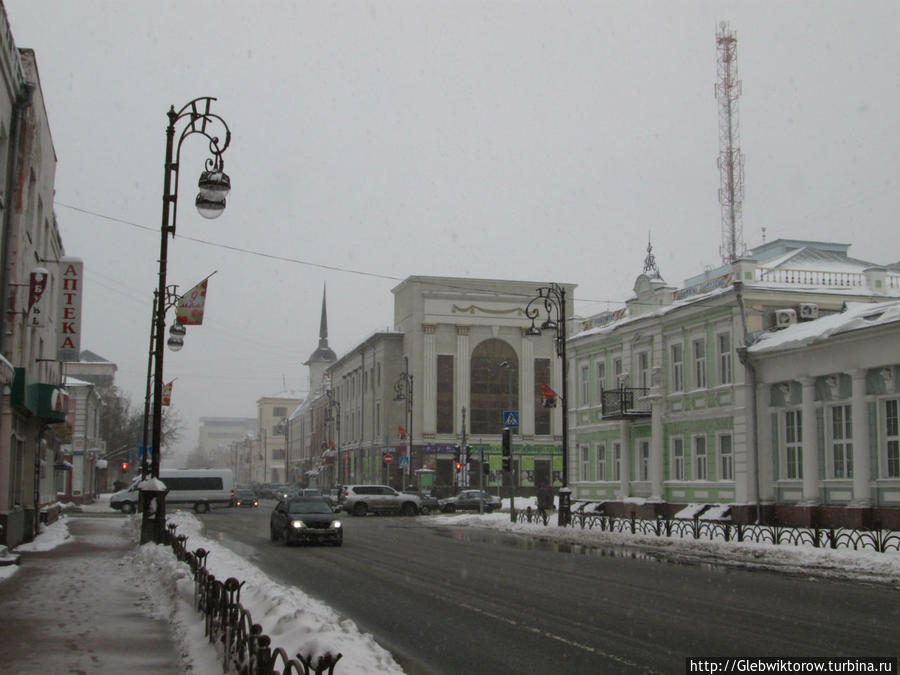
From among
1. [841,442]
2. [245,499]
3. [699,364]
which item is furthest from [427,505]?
[841,442]

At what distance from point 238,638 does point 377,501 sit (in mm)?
46190

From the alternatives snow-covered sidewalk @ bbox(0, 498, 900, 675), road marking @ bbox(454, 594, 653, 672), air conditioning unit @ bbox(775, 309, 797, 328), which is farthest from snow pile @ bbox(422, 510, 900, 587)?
air conditioning unit @ bbox(775, 309, 797, 328)

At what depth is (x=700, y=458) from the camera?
119 ft

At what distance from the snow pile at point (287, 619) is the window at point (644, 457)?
2586cm

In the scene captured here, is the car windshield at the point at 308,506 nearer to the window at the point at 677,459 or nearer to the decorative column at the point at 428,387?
the window at the point at 677,459

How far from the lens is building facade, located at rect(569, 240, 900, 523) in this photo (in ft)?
110

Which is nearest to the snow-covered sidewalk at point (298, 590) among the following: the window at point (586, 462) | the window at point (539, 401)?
the window at point (586, 462)

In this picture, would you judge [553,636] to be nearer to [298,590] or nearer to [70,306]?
[298,590]

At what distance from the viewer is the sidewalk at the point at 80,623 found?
9.38 meters

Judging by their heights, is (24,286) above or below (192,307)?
above


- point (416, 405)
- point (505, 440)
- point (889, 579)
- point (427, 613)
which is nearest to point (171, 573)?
point (427, 613)

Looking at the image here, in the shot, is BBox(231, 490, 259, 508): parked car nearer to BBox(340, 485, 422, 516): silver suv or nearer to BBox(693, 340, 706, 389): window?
BBox(340, 485, 422, 516): silver suv

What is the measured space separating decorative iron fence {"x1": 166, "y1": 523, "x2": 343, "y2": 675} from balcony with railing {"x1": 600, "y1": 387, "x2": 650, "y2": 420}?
28595mm

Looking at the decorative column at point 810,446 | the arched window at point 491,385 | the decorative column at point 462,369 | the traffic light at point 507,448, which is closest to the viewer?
the decorative column at point 810,446
